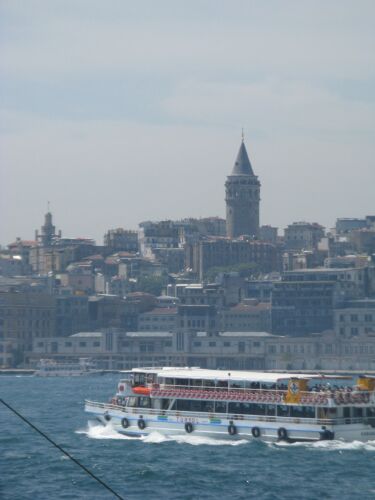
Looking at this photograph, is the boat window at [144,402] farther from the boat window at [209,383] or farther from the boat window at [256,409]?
the boat window at [256,409]

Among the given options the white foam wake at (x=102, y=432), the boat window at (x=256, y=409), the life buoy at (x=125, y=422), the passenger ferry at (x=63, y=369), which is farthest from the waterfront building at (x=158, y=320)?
the boat window at (x=256, y=409)

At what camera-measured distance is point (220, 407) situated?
6322 cm

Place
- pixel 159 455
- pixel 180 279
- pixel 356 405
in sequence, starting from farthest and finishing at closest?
pixel 180 279, pixel 356 405, pixel 159 455

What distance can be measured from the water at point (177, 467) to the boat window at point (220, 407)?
3.93 feet

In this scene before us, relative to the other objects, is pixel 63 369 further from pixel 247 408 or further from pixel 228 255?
pixel 247 408

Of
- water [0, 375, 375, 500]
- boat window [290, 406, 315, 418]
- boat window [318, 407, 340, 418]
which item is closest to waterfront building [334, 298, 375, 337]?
water [0, 375, 375, 500]

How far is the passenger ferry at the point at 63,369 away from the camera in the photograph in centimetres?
14625

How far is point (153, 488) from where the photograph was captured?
166 ft

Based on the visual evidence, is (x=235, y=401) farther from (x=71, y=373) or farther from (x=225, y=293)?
(x=225, y=293)

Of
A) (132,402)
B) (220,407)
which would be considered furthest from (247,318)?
(220,407)

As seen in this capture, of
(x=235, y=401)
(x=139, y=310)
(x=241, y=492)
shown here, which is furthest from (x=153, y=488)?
(x=139, y=310)

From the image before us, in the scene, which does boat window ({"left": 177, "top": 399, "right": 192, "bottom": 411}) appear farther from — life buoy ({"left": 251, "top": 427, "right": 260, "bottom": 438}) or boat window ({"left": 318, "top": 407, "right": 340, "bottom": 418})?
boat window ({"left": 318, "top": 407, "right": 340, "bottom": 418})


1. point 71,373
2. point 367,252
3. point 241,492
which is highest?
point 367,252

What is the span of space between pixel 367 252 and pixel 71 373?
5707cm
